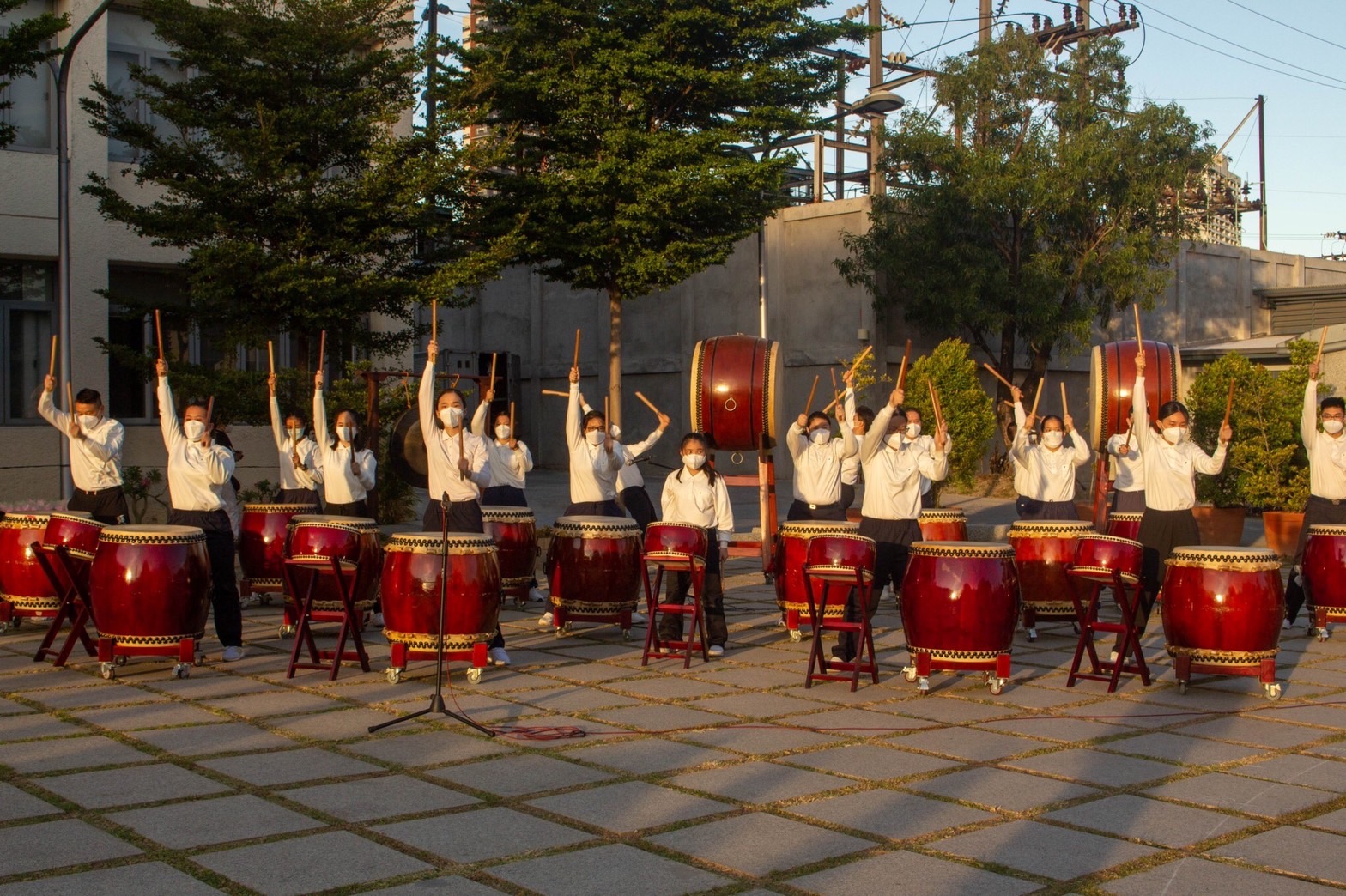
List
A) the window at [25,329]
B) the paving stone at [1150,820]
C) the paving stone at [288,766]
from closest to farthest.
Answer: the paving stone at [1150,820]
the paving stone at [288,766]
the window at [25,329]

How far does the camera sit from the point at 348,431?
36.1 feet

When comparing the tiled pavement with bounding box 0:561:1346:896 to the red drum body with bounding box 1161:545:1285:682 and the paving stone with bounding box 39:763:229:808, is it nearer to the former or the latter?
the paving stone with bounding box 39:763:229:808

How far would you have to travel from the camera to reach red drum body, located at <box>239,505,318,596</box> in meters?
11.0

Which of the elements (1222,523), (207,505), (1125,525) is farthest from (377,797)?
(1222,523)

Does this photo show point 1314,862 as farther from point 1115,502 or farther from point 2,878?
point 1115,502

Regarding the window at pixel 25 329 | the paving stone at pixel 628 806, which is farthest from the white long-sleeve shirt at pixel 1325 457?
the window at pixel 25 329

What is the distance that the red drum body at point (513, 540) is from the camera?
10781 mm

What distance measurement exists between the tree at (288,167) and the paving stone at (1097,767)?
9780mm

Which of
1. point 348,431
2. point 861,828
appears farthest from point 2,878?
point 348,431

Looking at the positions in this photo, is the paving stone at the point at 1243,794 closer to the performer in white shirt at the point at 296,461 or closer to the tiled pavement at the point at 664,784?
the tiled pavement at the point at 664,784

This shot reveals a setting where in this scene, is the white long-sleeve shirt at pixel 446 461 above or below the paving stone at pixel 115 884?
above

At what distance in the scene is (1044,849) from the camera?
193 inches

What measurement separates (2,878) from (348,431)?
267 inches

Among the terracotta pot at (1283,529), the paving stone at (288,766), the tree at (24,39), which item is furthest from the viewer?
the terracotta pot at (1283,529)
